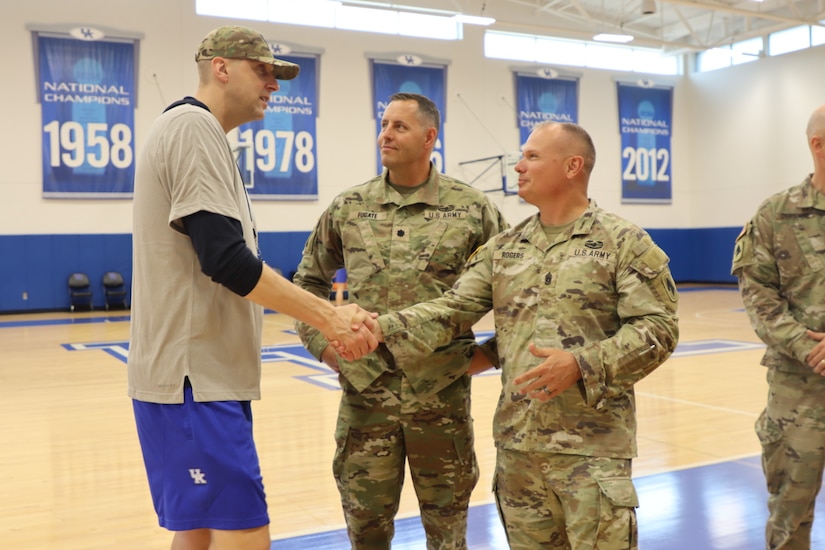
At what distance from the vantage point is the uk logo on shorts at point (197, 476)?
2.42 metres

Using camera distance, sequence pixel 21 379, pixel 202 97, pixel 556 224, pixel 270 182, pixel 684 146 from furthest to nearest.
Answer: pixel 684 146 → pixel 270 182 → pixel 21 379 → pixel 556 224 → pixel 202 97

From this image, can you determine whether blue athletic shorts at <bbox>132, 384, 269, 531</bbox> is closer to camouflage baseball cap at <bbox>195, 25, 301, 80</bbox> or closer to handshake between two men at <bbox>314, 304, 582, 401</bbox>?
handshake between two men at <bbox>314, 304, 582, 401</bbox>

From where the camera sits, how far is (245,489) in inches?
96.0

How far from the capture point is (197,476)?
242cm

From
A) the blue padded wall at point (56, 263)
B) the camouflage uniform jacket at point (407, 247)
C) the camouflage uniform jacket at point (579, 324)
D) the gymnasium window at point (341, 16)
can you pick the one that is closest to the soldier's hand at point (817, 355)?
the camouflage uniform jacket at point (579, 324)

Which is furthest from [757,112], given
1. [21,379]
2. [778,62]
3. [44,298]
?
[21,379]

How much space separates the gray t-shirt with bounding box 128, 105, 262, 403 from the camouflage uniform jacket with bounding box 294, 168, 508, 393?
33.3 inches

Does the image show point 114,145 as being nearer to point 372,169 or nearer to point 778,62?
point 372,169

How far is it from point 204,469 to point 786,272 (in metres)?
2.48

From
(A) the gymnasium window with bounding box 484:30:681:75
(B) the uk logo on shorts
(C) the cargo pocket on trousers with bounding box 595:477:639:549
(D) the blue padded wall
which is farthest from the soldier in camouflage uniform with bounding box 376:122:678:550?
(A) the gymnasium window with bounding box 484:30:681:75

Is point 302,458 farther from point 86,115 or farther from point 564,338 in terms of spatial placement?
point 86,115

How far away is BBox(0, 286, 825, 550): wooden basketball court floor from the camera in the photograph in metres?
4.17

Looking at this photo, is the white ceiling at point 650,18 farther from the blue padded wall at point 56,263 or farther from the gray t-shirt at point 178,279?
the gray t-shirt at point 178,279

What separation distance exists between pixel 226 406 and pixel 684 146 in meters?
25.2
